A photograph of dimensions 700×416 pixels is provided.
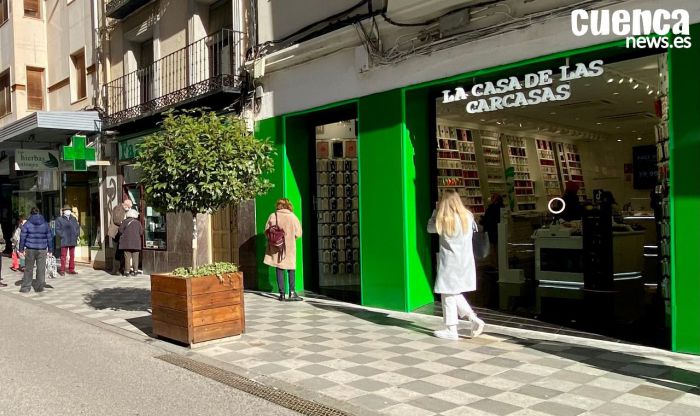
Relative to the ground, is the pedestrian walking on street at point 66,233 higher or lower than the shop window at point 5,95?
lower

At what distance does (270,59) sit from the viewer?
35.0ft

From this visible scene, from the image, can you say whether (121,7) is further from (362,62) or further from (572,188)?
(572,188)

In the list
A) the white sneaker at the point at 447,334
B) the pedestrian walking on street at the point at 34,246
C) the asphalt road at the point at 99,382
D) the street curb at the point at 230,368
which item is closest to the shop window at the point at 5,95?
the pedestrian walking on street at the point at 34,246

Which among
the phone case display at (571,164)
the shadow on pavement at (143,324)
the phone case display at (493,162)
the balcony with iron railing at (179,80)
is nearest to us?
the shadow on pavement at (143,324)

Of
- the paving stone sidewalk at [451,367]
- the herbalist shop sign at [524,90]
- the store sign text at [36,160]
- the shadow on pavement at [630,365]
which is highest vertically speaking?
the store sign text at [36,160]

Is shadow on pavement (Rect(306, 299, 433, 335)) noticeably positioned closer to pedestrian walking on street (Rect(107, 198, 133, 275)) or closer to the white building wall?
the white building wall

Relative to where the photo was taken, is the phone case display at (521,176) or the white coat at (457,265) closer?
the white coat at (457,265)

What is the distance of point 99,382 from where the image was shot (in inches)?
217

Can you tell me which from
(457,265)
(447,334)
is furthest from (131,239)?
(457,265)

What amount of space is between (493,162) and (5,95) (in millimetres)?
18620

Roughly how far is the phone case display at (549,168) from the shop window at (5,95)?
19.0 meters

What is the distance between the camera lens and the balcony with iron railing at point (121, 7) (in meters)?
14.7

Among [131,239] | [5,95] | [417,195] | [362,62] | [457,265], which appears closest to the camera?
[457,265]

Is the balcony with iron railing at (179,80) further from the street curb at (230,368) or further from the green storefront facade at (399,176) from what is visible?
the street curb at (230,368)
